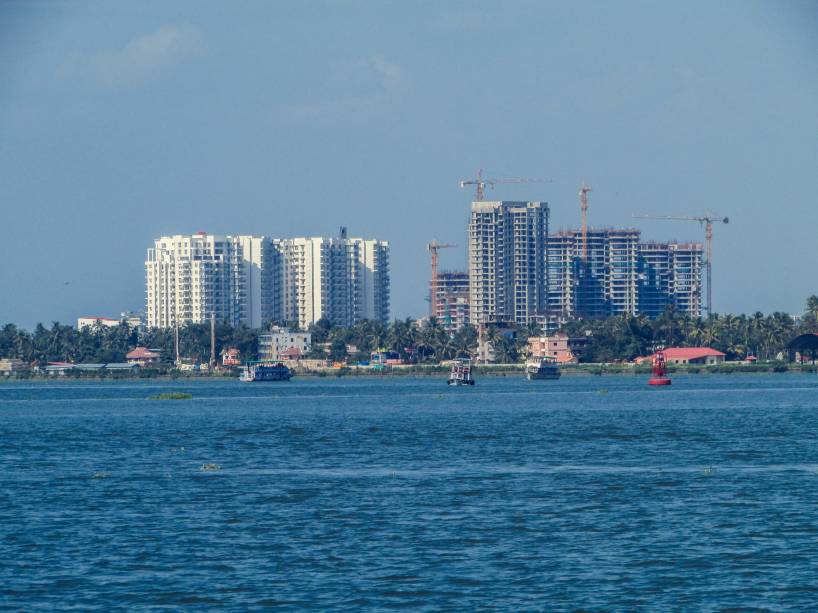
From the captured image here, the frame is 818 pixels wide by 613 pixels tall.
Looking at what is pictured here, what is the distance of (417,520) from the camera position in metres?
50.2

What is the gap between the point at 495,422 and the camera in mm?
115812

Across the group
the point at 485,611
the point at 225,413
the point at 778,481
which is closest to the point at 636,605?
the point at 485,611

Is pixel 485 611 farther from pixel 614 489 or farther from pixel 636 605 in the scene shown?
pixel 614 489

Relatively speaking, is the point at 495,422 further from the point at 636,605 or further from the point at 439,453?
the point at 636,605

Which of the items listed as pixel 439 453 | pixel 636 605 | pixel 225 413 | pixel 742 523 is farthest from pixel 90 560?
pixel 225 413

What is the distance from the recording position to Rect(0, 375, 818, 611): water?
3769 cm

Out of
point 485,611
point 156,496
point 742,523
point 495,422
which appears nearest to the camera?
point 485,611

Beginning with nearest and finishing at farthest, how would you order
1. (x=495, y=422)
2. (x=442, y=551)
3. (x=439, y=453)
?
(x=442, y=551)
(x=439, y=453)
(x=495, y=422)

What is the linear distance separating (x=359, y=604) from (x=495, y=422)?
8018 cm

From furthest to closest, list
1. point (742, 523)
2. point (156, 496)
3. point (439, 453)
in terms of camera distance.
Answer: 1. point (439, 453)
2. point (156, 496)
3. point (742, 523)

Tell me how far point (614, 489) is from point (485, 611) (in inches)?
A: 984

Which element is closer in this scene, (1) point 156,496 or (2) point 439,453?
(1) point 156,496

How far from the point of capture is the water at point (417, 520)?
124 feet

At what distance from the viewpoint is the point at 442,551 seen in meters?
43.5
